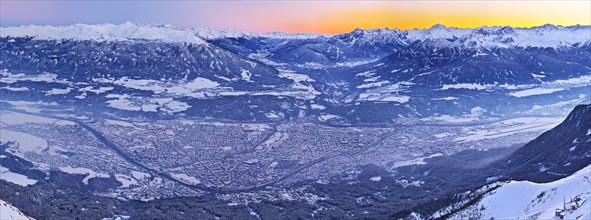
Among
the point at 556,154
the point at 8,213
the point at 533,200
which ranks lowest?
the point at 8,213

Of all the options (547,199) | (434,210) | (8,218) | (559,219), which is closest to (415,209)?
(434,210)

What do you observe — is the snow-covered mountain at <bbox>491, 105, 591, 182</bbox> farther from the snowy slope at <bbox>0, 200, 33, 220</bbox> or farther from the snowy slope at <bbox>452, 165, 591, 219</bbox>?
the snowy slope at <bbox>0, 200, 33, 220</bbox>

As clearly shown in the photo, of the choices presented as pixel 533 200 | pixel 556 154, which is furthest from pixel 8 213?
pixel 556 154

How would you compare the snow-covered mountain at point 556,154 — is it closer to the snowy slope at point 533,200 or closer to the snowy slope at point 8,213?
the snowy slope at point 533,200

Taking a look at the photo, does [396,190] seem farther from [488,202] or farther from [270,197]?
[488,202]

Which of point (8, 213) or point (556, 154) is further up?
point (556, 154)

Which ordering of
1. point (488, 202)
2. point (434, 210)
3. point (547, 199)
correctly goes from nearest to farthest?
point (547, 199)
point (488, 202)
point (434, 210)

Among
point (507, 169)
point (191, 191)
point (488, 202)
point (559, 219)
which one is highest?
point (559, 219)

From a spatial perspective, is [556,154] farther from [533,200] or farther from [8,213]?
[8,213]

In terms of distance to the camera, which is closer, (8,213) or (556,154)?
(8,213)
